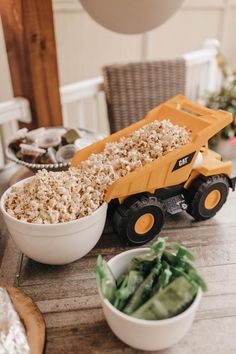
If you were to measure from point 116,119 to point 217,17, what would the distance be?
1694 mm

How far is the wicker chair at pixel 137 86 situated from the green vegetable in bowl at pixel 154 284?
1.20m

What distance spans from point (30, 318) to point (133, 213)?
28 centimetres

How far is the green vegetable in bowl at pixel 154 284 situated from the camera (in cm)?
52

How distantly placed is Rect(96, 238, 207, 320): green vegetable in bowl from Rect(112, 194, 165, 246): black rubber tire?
0.47 feet

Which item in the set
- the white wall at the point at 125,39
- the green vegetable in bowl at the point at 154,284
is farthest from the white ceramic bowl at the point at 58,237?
the white wall at the point at 125,39

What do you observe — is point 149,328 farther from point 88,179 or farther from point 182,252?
point 88,179

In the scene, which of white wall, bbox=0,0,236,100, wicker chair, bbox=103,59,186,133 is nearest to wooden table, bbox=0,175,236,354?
wicker chair, bbox=103,59,186,133

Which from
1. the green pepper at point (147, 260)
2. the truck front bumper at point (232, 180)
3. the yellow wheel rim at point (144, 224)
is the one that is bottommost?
the yellow wheel rim at point (144, 224)

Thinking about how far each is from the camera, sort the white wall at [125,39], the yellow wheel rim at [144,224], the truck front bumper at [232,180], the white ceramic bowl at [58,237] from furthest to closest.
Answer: the white wall at [125,39] < the truck front bumper at [232,180] < the yellow wheel rim at [144,224] < the white ceramic bowl at [58,237]

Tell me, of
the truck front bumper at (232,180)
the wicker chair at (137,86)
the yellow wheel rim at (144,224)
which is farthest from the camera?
the wicker chair at (137,86)

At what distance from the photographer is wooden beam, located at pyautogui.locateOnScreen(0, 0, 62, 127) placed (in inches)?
46.2

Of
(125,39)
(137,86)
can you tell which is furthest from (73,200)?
(125,39)

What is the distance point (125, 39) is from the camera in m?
2.58

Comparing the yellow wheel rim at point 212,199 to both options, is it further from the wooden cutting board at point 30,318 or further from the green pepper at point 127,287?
the wooden cutting board at point 30,318
